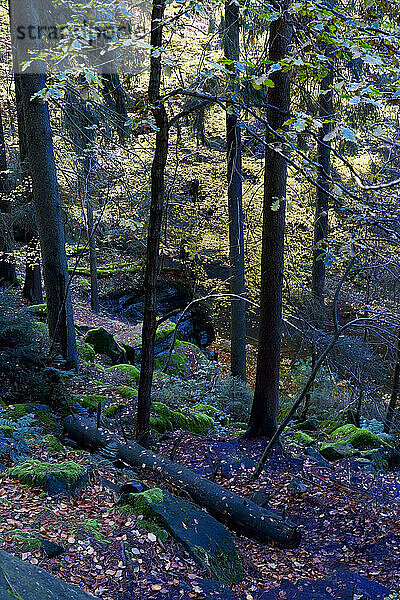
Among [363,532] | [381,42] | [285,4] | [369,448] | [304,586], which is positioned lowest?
[369,448]

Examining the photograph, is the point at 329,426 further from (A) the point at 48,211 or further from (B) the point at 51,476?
(B) the point at 51,476

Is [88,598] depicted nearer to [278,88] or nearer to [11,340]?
[11,340]

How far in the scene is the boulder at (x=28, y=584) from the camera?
1.83 metres

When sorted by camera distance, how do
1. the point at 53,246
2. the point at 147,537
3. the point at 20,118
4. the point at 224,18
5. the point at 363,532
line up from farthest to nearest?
the point at 20,118 → the point at 224,18 → the point at 53,246 → the point at 363,532 → the point at 147,537

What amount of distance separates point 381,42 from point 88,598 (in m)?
3.88

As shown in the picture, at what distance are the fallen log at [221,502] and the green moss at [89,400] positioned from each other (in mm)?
1614

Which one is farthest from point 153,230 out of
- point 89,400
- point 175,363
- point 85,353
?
point 175,363

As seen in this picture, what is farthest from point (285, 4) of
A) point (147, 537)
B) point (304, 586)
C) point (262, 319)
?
point (304, 586)

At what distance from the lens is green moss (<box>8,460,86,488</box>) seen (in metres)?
4.11

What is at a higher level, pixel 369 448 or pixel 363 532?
pixel 363 532

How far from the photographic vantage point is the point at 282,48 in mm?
6285

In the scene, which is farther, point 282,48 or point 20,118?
point 20,118

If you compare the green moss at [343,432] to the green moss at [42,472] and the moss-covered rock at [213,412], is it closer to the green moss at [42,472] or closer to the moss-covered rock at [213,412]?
the moss-covered rock at [213,412]

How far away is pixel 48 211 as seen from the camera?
788 cm
